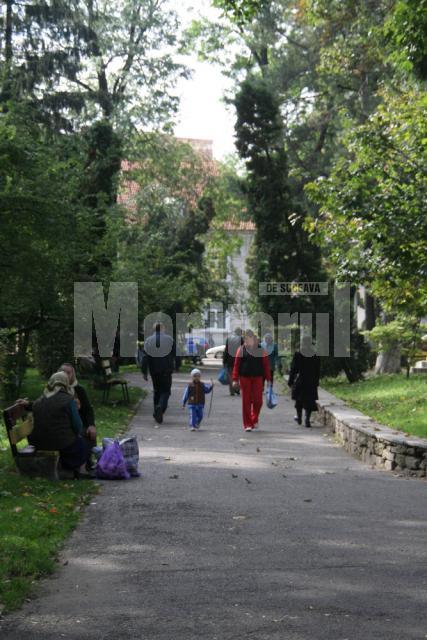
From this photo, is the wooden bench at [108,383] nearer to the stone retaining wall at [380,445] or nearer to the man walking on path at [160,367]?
the man walking on path at [160,367]

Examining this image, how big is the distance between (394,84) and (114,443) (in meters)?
20.1

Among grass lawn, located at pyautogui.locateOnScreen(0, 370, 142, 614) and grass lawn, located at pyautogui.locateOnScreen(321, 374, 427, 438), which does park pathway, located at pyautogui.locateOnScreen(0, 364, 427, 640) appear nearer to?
grass lawn, located at pyautogui.locateOnScreen(0, 370, 142, 614)

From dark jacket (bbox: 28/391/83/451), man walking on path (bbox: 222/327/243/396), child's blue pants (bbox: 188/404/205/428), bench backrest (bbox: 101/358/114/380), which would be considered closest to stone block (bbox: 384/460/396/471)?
dark jacket (bbox: 28/391/83/451)

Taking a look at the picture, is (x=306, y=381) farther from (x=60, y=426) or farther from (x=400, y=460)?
(x=60, y=426)

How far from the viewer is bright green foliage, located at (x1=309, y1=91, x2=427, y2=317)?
56.3ft

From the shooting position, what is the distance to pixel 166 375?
19656 millimetres

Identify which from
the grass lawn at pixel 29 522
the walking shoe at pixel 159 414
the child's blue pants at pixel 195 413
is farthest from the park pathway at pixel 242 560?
the walking shoe at pixel 159 414

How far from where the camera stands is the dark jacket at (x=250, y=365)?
18.5m

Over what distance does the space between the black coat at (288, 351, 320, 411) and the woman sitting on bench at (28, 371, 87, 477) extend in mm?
8205

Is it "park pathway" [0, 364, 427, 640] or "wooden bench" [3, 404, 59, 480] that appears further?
"wooden bench" [3, 404, 59, 480]

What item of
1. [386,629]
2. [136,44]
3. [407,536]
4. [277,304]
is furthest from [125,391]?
[136,44]

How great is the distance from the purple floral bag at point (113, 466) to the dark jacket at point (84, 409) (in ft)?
2.39

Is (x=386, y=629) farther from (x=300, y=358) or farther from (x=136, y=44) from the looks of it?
(x=136, y=44)

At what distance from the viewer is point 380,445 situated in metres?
13.5
